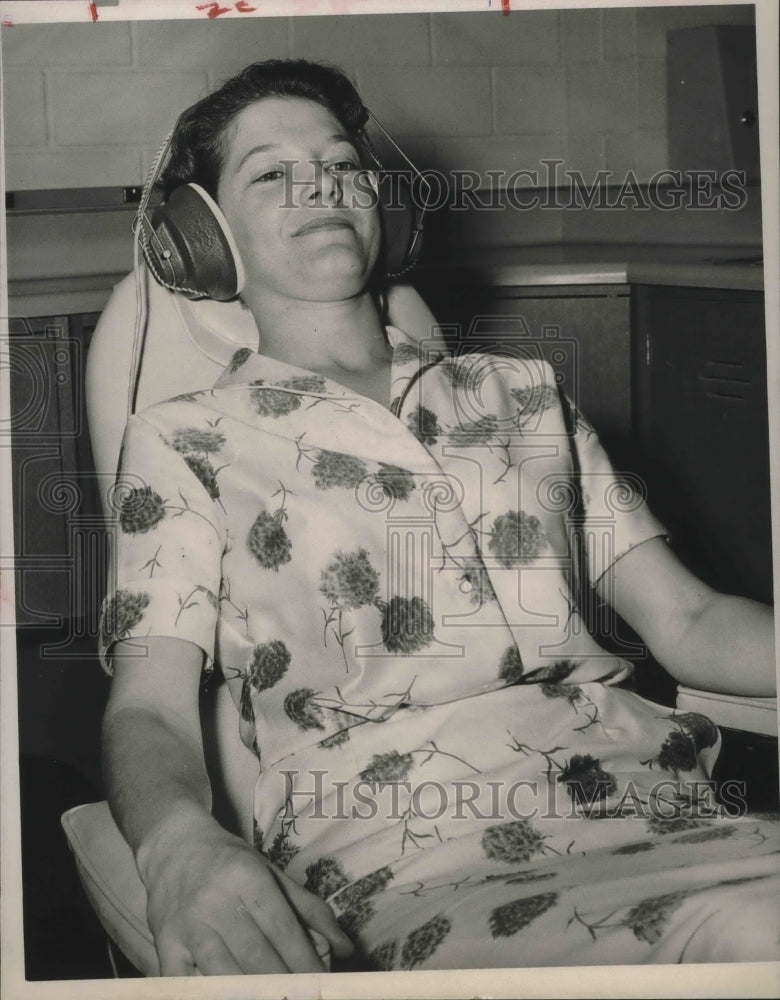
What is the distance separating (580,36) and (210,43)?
361 millimetres

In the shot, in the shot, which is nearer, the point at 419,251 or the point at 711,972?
the point at 711,972

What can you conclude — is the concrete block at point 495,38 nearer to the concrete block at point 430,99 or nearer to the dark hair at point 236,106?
the concrete block at point 430,99

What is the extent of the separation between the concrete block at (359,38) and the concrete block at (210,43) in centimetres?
2

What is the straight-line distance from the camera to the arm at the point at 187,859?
0.79 m

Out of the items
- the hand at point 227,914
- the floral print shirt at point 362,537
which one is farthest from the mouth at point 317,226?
the hand at point 227,914

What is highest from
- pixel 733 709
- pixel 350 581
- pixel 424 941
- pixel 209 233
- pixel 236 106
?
pixel 236 106

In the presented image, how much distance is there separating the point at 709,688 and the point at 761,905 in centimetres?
24

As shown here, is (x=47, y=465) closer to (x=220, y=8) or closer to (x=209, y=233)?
(x=209, y=233)

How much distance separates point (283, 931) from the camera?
80 cm

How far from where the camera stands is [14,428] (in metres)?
1.01

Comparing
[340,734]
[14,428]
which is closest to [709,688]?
[340,734]

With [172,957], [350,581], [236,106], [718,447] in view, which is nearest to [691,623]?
[718,447]

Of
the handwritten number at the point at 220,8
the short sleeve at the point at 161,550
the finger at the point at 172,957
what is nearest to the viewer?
the finger at the point at 172,957

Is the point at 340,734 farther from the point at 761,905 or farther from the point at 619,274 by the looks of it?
the point at 619,274
